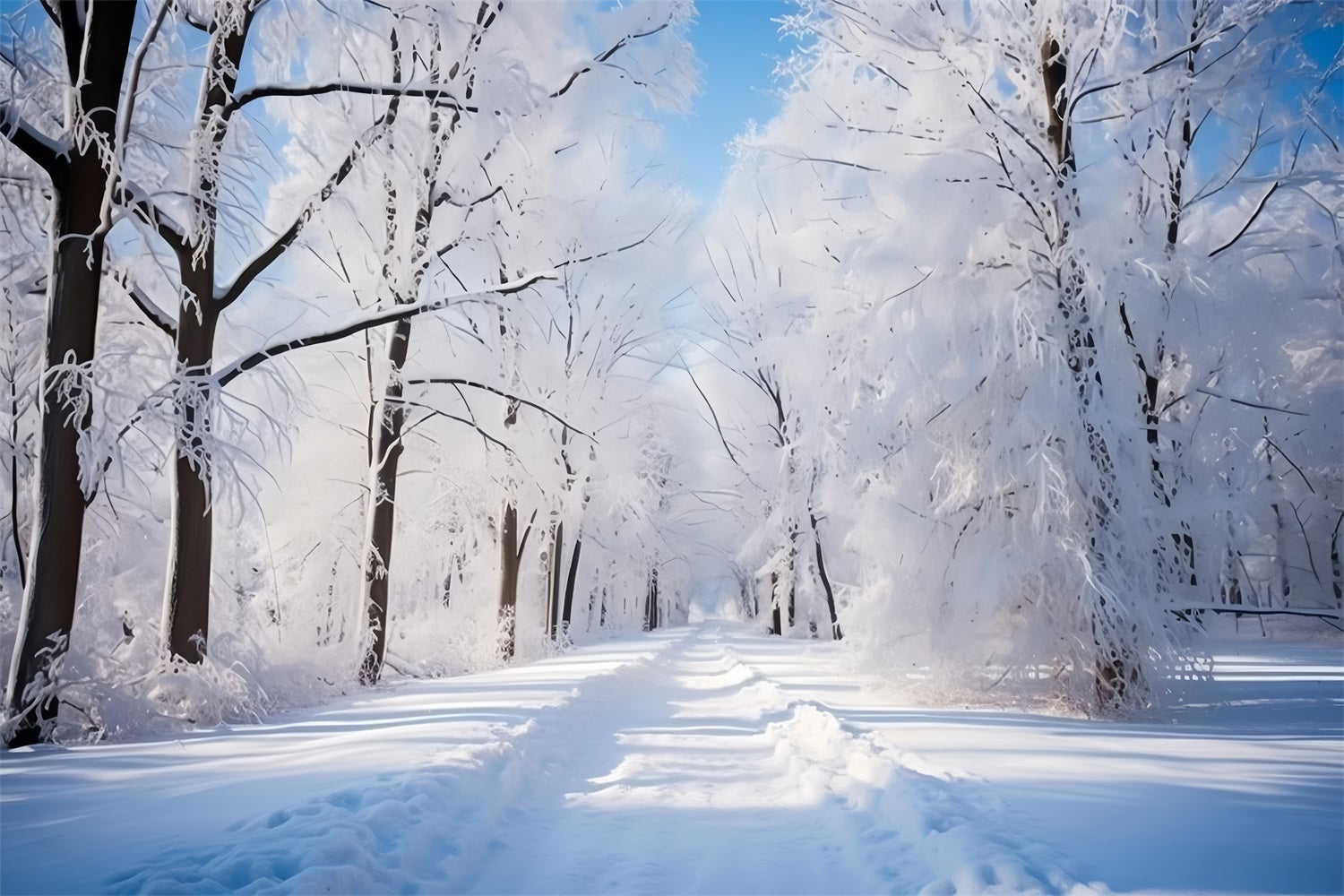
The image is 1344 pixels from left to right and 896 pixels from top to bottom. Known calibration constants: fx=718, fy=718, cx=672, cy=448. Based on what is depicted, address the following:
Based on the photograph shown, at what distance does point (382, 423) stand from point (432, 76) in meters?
5.15

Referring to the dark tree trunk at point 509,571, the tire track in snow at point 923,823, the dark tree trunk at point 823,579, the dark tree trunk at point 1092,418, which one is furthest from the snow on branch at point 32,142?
the dark tree trunk at point 823,579

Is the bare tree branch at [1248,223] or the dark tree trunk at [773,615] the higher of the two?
the bare tree branch at [1248,223]

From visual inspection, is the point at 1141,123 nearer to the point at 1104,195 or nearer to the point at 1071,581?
the point at 1104,195

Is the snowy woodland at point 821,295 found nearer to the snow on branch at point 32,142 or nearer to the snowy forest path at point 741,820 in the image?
the snow on branch at point 32,142

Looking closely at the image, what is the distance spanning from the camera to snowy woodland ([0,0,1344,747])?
6465 millimetres

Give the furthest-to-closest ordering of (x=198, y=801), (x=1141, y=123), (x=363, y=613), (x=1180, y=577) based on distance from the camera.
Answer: (x=363, y=613) < (x=1141, y=123) < (x=1180, y=577) < (x=198, y=801)

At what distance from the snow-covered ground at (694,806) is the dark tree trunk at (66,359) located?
73cm

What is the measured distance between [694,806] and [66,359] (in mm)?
6021

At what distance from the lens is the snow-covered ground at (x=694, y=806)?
3.19 meters

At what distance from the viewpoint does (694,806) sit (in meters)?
4.60

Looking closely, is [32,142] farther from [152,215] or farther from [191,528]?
[191,528]

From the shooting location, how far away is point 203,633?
737cm

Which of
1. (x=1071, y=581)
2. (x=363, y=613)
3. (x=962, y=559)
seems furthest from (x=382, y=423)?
(x=1071, y=581)

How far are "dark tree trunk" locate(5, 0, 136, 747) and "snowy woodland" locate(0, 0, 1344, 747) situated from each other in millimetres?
30
